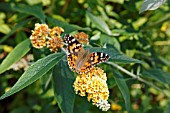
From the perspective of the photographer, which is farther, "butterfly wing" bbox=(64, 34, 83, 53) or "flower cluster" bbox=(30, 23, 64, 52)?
"flower cluster" bbox=(30, 23, 64, 52)

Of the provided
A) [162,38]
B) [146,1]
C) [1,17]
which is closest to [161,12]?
[162,38]

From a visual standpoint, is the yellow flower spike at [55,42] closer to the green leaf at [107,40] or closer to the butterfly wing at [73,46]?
the butterfly wing at [73,46]

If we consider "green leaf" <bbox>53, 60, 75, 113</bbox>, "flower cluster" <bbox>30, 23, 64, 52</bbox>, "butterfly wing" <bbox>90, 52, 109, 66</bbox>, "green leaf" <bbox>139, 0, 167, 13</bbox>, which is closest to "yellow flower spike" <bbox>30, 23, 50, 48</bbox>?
"flower cluster" <bbox>30, 23, 64, 52</bbox>

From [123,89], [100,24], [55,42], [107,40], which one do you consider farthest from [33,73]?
[100,24]

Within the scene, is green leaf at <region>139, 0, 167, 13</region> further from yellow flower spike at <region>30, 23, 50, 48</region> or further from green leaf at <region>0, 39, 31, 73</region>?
green leaf at <region>0, 39, 31, 73</region>

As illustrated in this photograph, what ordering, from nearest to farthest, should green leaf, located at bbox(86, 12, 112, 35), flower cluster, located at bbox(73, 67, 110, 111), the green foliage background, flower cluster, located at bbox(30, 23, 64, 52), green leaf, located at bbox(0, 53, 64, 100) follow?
green leaf, located at bbox(0, 53, 64, 100) < flower cluster, located at bbox(73, 67, 110, 111) < flower cluster, located at bbox(30, 23, 64, 52) < the green foliage background < green leaf, located at bbox(86, 12, 112, 35)

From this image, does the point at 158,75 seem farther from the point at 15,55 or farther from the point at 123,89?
the point at 15,55

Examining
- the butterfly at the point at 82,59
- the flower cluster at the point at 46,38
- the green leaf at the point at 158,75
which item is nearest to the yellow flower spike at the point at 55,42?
the flower cluster at the point at 46,38
